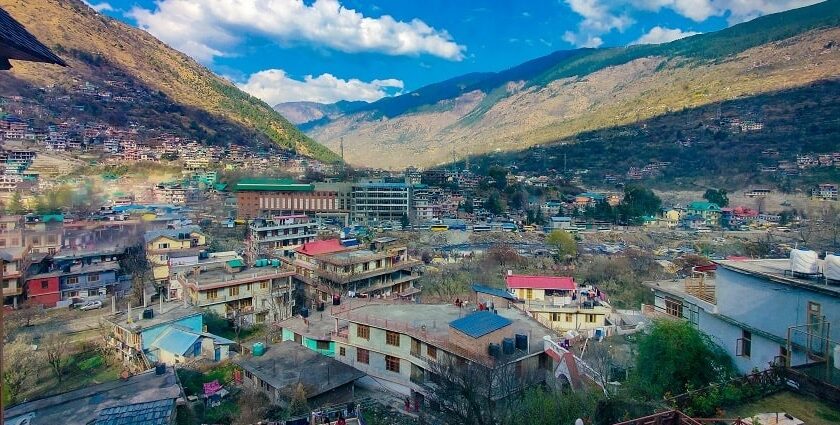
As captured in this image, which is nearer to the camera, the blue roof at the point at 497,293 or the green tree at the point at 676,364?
the green tree at the point at 676,364

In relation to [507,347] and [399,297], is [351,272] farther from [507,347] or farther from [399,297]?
[507,347]

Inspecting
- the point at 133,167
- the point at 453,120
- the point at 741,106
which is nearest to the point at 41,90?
the point at 133,167

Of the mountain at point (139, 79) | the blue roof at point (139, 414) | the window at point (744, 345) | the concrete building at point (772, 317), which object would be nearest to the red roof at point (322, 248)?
the blue roof at point (139, 414)

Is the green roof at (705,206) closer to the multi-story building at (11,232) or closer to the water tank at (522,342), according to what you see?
the water tank at (522,342)

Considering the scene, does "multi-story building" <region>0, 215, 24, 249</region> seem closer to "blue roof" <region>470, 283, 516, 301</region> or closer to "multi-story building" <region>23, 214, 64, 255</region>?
"multi-story building" <region>23, 214, 64, 255</region>

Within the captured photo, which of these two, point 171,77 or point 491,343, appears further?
point 171,77

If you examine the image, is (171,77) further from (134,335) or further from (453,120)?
(453,120)

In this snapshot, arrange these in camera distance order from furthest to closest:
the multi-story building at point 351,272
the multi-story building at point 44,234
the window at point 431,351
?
the multi-story building at point 44,234 < the multi-story building at point 351,272 < the window at point 431,351
